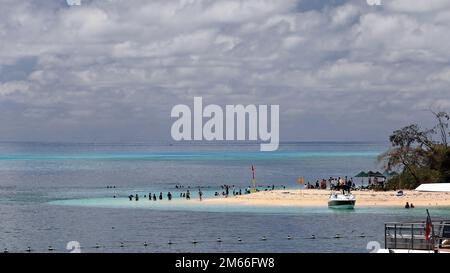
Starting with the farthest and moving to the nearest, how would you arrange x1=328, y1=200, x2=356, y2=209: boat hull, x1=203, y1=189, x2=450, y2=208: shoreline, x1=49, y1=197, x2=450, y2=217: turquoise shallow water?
1. x1=203, y1=189, x2=450, y2=208: shoreline
2. x1=328, y1=200, x2=356, y2=209: boat hull
3. x1=49, y1=197, x2=450, y2=217: turquoise shallow water

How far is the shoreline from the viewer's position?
92062 mm

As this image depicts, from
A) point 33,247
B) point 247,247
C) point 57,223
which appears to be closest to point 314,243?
point 247,247

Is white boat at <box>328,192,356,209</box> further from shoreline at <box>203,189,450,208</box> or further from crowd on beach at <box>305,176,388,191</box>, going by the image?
crowd on beach at <box>305,176,388,191</box>

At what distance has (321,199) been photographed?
319 ft

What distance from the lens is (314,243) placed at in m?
60.0

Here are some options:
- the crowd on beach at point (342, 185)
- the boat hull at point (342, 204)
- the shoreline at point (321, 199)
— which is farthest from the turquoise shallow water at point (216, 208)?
the crowd on beach at point (342, 185)

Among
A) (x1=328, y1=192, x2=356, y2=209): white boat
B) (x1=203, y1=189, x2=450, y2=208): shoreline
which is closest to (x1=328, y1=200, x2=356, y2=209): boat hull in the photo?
(x1=328, y1=192, x2=356, y2=209): white boat

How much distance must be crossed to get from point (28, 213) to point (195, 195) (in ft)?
106

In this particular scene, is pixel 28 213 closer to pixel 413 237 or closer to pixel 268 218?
pixel 268 218

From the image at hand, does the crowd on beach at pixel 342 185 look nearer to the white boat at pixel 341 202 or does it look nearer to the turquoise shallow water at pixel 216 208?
A: the white boat at pixel 341 202

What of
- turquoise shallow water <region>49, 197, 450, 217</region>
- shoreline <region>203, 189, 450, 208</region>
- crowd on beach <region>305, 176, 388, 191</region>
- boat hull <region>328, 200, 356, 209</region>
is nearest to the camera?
turquoise shallow water <region>49, 197, 450, 217</region>

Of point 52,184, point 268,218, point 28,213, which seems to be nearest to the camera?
point 268,218

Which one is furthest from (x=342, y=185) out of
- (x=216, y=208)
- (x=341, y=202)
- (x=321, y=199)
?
(x=216, y=208)
